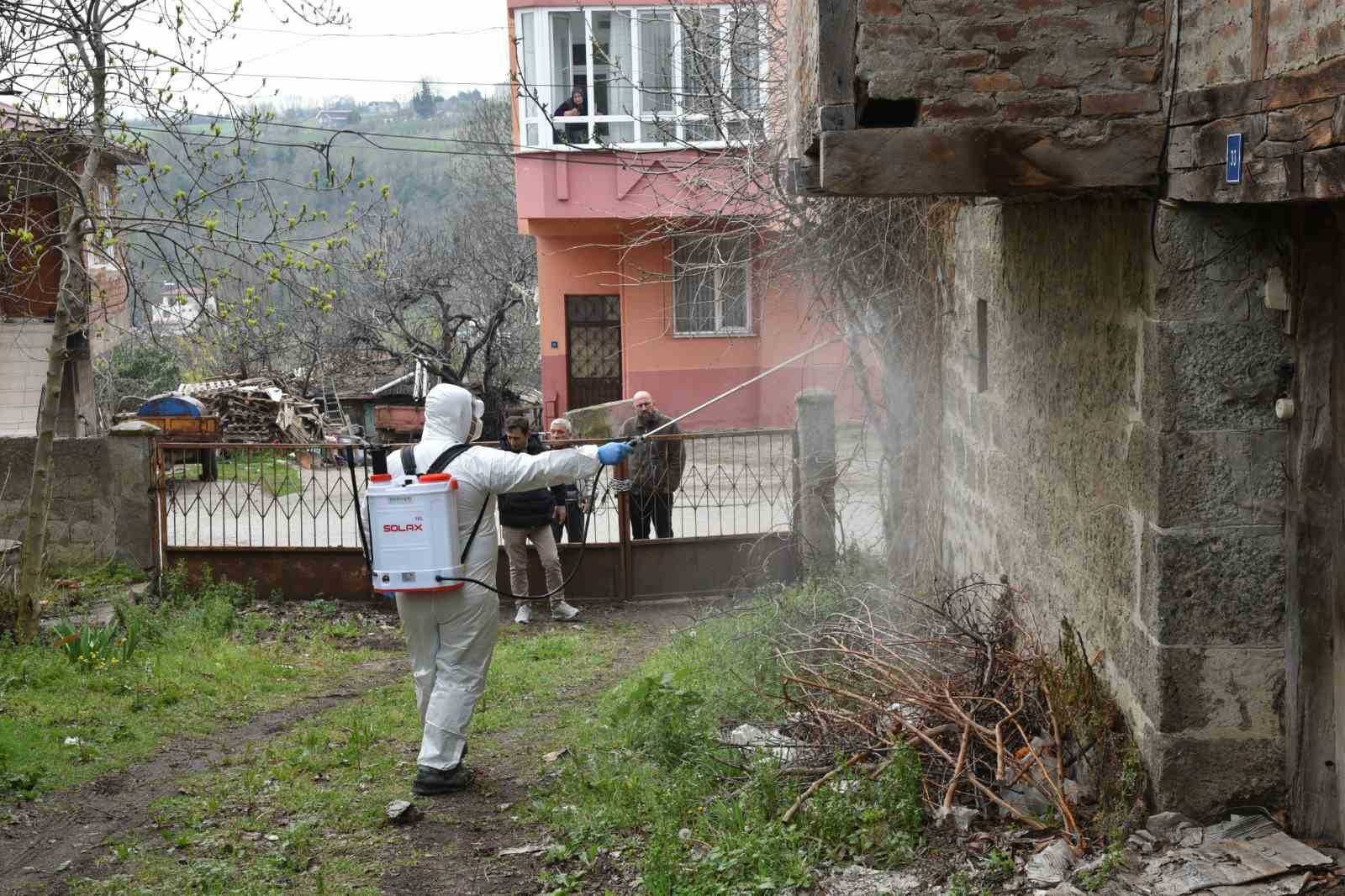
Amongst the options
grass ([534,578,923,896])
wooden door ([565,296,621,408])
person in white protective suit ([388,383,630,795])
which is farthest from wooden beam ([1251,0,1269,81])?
wooden door ([565,296,621,408])

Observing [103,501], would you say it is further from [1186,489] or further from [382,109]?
[382,109]

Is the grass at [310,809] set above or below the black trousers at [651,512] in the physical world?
below

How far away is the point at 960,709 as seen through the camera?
510cm

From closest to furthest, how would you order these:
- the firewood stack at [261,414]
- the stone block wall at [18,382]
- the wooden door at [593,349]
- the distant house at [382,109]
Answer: the stone block wall at [18,382], the wooden door at [593,349], the firewood stack at [261,414], the distant house at [382,109]

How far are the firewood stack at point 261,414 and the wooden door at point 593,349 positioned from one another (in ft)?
Answer: 15.7

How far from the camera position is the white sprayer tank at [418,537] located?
251 inches

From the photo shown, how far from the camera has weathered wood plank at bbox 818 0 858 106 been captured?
4.32 meters

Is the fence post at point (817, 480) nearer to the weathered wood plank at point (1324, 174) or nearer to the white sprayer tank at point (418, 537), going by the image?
the white sprayer tank at point (418, 537)

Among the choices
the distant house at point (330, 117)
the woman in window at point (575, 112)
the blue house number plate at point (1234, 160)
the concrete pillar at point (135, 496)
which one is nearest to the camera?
the blue house number plate at point (1234, 160)

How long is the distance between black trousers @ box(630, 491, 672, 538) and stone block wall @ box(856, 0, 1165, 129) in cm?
722

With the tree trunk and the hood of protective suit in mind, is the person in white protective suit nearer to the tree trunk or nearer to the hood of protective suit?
the hood of protective suit

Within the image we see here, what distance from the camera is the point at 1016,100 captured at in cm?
427

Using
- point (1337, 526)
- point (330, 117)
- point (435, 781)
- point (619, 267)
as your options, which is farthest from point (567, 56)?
point (1337, 526)

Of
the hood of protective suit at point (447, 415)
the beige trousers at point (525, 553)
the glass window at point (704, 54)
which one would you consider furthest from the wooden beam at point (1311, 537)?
the beige trousers at point (525, 553)
